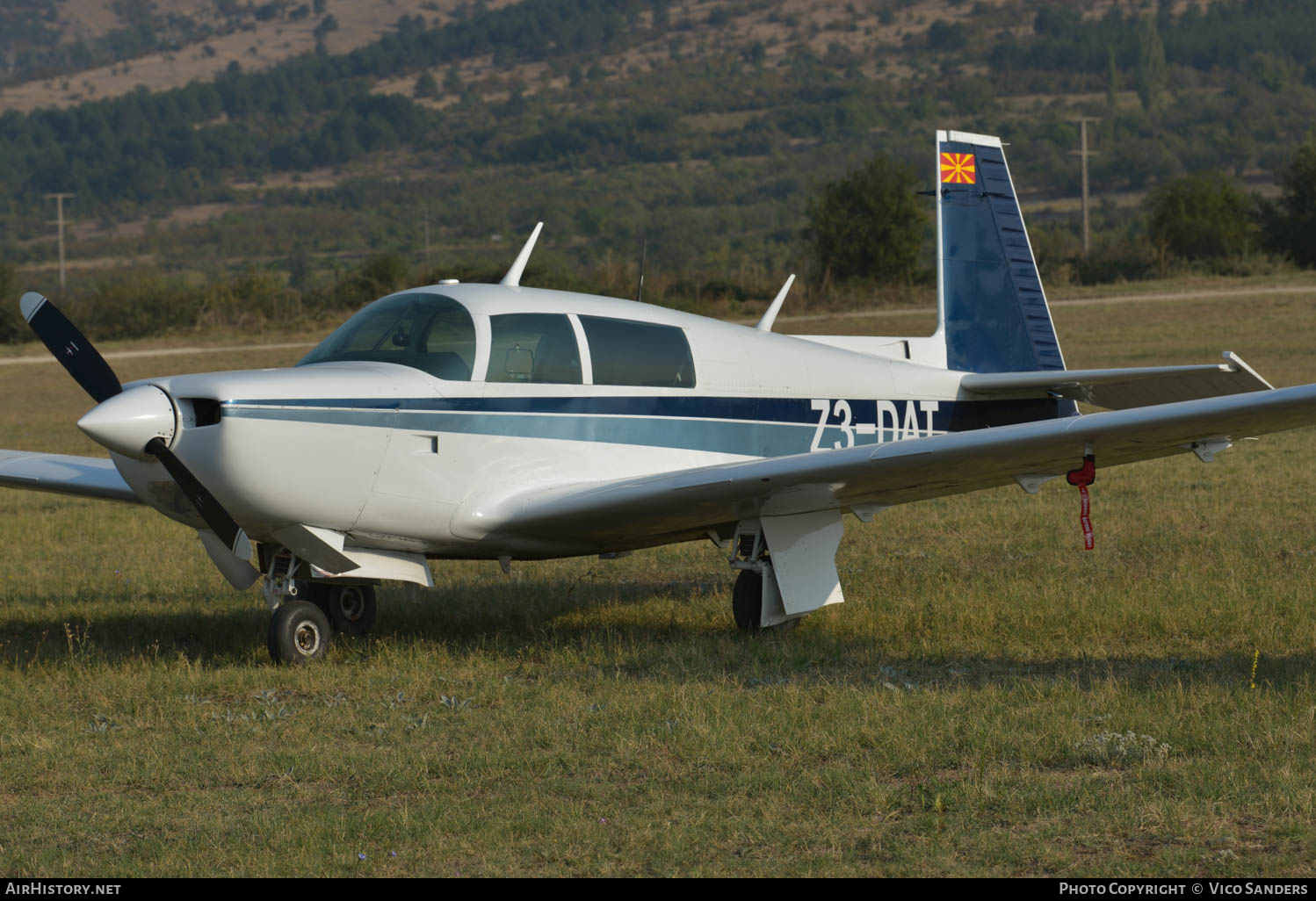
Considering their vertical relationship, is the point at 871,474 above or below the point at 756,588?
above

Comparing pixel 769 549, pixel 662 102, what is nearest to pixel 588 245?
pixel 662 102

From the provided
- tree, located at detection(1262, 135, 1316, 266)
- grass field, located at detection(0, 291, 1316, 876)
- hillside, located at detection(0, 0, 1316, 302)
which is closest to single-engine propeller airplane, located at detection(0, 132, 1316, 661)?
grass field, located at detection(0, 291, 1316, 876)

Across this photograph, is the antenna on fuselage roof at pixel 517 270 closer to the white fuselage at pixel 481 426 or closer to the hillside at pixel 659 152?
the white fuselage at pixel 481 426

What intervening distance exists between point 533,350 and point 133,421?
91.1 inches

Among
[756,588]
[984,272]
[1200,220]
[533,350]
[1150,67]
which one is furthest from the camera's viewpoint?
[1150,67]

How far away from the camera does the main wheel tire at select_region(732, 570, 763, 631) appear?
889 cm

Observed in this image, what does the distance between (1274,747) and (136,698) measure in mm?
5363

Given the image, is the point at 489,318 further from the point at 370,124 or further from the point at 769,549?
the point at 370,124

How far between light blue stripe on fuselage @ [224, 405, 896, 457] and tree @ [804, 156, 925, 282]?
42.2m

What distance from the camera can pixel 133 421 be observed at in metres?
7.09

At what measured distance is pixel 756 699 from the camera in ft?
23.3

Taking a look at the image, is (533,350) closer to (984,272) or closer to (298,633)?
(298,633)

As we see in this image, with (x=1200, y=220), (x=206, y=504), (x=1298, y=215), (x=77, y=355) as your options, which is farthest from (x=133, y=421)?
(x=1200, y=220)

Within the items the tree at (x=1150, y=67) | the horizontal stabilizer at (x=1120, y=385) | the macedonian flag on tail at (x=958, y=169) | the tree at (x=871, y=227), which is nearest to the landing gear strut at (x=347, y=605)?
the horizontal stabilizer at (x=1120, y=385)
